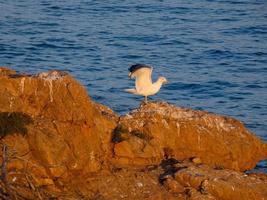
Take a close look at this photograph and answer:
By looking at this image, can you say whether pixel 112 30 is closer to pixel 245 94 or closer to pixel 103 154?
pixel 245 94

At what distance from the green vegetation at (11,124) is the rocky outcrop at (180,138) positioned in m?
2.22

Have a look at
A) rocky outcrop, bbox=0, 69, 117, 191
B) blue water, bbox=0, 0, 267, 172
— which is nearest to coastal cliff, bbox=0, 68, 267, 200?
rocky outcrop, bbox=0, 69, 117, 191

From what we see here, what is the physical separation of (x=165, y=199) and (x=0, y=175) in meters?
3.88

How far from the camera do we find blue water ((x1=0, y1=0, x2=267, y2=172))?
99.1 ft

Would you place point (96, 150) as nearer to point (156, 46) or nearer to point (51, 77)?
point (51, 77)

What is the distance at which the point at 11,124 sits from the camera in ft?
51.9

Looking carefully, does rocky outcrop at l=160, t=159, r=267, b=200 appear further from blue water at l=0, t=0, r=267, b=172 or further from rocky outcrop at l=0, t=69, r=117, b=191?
blue water at l=0, t=0, r=267, b=172

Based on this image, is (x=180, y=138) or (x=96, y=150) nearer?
(x=96, y=150)

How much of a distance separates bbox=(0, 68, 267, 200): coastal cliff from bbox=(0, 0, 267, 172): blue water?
24.7 ft

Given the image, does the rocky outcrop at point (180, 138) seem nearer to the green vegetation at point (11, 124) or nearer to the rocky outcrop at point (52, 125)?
the rocky outcrop at point (52, 125)

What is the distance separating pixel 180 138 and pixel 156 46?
1985 centimetres

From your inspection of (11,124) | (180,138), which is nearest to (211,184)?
(180,138)

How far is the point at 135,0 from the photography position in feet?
158

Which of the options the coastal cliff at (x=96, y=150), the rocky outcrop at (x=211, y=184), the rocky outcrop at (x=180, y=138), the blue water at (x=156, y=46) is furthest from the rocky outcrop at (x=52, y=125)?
the blue water at (x=156, y=46)
